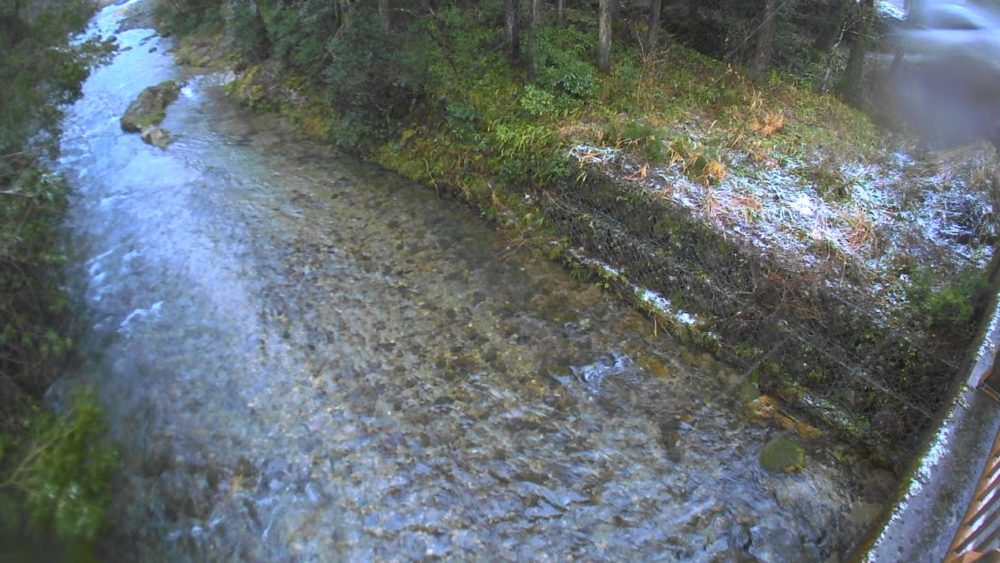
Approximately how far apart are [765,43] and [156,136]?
13.5 m

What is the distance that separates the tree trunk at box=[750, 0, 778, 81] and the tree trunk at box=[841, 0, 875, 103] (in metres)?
1.59

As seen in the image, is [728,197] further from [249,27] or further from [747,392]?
[249,27]

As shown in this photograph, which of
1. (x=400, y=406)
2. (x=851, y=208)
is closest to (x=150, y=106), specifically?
(x=400, y=406)

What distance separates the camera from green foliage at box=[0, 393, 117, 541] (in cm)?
496

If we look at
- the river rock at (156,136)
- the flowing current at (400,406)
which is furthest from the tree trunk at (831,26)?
the river rock at (156,136)

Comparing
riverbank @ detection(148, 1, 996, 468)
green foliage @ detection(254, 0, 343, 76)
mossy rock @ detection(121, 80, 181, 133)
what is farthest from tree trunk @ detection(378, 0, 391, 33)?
mossy rock @ detection(121, 80, 181, 133)

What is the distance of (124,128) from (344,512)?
41.5 ft

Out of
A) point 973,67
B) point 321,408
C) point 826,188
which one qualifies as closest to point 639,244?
point 826,188

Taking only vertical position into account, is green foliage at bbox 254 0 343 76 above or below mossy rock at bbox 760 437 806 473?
above

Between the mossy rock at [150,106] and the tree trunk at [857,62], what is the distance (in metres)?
15.8

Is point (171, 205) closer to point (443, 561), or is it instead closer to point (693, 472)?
point (443, 561)

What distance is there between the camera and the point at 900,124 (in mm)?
11289

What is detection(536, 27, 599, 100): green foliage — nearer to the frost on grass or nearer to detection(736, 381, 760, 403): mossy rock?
the frost on grass

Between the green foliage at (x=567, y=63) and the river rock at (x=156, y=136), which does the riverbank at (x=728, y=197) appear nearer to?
the green foliage at (x=567, y=63)
